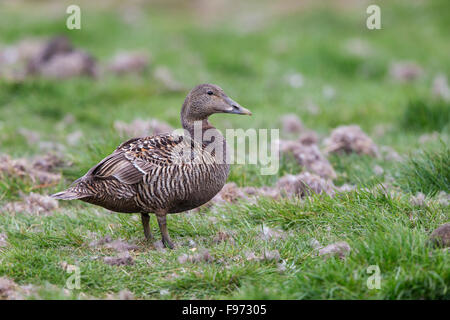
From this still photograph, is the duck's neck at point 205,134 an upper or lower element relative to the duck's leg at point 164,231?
upper

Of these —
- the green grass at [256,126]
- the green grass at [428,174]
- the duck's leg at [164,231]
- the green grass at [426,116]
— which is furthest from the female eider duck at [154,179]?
the green grass at [426,116]

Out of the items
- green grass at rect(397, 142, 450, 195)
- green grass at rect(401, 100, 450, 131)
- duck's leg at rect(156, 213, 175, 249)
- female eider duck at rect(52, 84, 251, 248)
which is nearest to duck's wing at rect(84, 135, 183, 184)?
female eider duck at rect(52, 84, 251, 248)

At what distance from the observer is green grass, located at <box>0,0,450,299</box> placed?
3.97 m

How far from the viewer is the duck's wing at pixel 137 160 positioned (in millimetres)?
4562

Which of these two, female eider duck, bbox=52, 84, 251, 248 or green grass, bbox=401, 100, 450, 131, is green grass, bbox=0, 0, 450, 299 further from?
female eider duck, bbox=52, 84, 251, 248

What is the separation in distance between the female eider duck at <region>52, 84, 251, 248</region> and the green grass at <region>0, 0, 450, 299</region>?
A: 34 centimetres

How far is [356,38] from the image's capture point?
13352mm

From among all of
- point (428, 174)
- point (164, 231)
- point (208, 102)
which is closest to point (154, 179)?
point (164, 231)

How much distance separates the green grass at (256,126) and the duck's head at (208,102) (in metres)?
0.83

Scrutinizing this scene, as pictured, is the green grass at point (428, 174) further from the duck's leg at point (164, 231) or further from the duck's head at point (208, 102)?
the duck's leg at point (164, 231)

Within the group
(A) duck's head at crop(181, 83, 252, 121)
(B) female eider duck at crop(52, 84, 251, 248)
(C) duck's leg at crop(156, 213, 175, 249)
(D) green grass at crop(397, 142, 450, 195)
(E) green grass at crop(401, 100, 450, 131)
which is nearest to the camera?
(B) female eider duck at crop(52, 84, 251, 248)

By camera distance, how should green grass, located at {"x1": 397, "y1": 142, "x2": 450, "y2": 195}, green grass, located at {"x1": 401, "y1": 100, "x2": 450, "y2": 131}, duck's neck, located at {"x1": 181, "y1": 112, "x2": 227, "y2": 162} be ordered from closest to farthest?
duck's neck, located at {"x1": 181, "y1": 112, "x2": 227, "y2": 162} < green grass, located at {"x1": 397, "y1": 142, "x2": 450, "y2": 195} < green grass, located at {"x1": 401, "y1": 100, "x2": 450, "y2": 131}

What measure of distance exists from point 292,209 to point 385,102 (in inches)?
212
